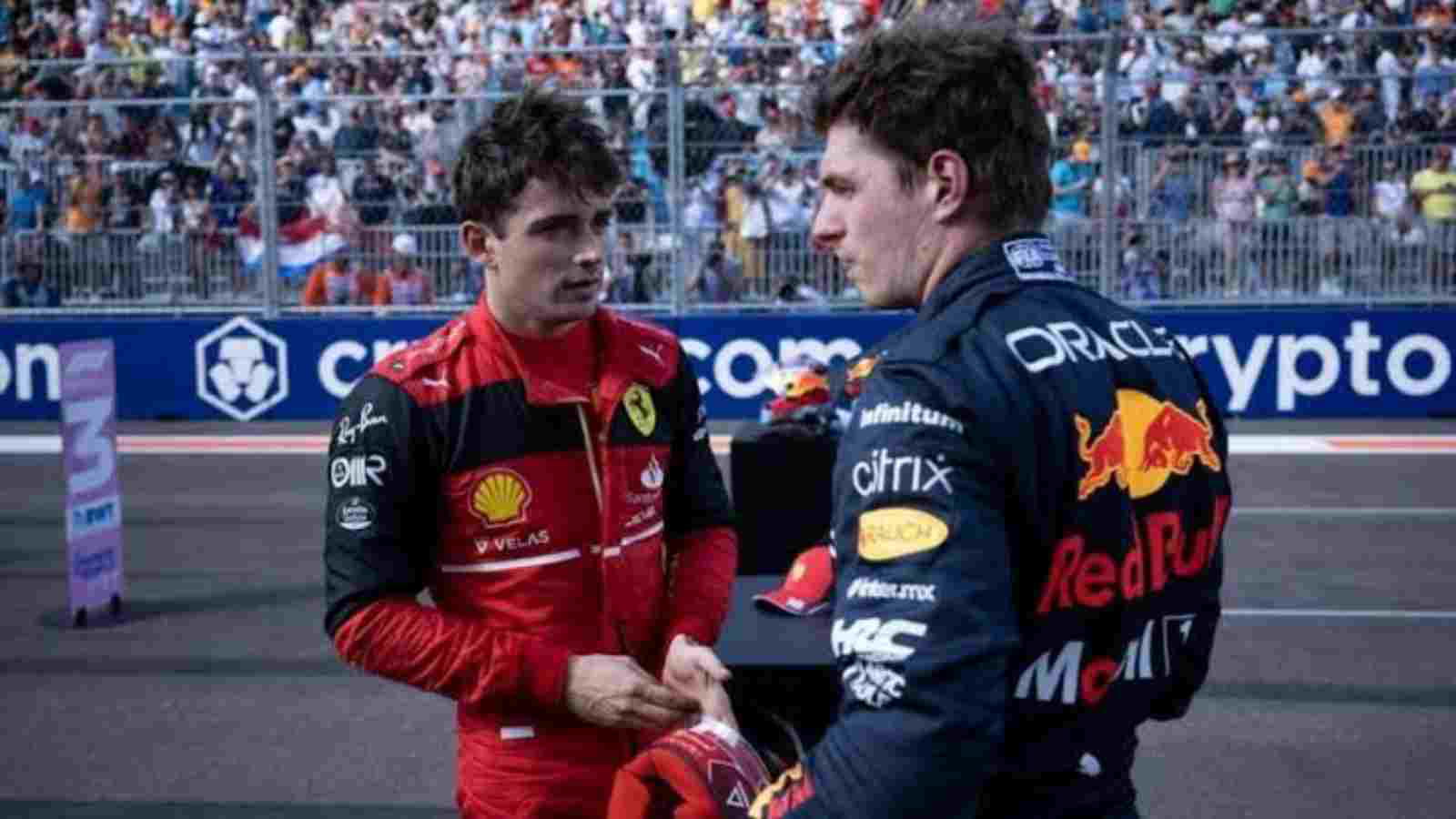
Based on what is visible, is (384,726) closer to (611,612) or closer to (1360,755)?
(1360,755)

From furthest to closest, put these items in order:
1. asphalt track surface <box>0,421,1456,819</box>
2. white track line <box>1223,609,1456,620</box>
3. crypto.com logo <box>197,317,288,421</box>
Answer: crypto.com logo <box>197,317,288,421</box>, white track line <box>1223,609,1456,620</box>, asphalt track surface <box>0,421,1456,819</box>

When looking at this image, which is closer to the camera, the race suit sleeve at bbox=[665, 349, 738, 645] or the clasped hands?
the clasped hands

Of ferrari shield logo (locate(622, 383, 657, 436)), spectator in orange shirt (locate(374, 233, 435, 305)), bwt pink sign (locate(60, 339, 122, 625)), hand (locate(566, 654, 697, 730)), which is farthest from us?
spectator in orange shirt (locate(374, 233, 435, 305))

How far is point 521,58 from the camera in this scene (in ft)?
56.7

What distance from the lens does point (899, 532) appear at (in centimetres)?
204

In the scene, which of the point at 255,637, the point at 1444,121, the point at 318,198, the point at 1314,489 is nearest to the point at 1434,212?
the point at 1444,121

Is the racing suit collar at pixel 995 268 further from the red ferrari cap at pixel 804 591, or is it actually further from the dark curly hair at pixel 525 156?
the red ferrari cap at pixel 804 591

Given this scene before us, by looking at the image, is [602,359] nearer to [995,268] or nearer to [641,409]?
[641,409]

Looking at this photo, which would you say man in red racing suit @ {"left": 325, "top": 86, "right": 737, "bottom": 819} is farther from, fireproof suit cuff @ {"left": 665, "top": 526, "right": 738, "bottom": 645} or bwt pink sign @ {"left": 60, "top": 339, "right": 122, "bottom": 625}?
bwt pink sign @ {"left": 60, "top": 339, "right": 122, "bottom": 625}

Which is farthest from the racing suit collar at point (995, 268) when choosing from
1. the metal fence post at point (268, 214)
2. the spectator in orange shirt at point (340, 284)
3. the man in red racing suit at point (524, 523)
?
the metal fence post at point (268, 214)

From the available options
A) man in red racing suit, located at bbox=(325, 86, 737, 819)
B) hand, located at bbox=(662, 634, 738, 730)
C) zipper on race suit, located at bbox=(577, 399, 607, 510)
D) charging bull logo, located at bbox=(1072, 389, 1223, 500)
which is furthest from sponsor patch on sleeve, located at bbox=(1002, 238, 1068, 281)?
zipper on race suit, located at bbox=(577, 399, 607, 510)

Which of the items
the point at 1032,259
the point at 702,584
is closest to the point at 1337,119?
the point at 702,584

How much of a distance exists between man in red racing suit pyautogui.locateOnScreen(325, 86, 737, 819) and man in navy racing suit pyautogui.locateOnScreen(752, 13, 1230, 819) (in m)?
0.95

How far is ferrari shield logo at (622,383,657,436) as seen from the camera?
11.1 ft
